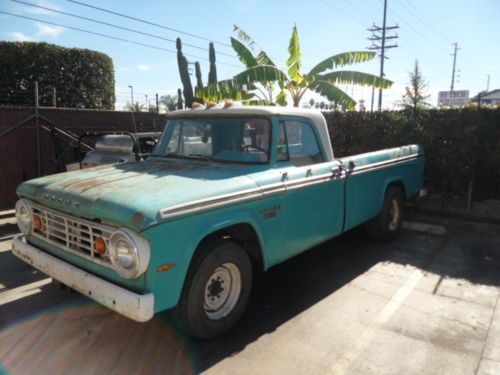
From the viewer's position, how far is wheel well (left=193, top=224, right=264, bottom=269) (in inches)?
133

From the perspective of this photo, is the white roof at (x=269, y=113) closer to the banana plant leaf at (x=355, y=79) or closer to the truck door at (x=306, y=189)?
the truck door at (x=306, y=189)

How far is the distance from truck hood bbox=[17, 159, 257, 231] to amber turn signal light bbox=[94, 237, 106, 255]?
17 cm

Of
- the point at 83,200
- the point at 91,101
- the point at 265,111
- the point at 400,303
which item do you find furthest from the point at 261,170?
the point at 91,101

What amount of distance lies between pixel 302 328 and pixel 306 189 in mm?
1360

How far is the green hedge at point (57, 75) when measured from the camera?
1329 centimetres

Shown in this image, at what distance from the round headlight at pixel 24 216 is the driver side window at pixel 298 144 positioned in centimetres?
244

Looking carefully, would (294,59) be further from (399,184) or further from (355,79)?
(399,184)

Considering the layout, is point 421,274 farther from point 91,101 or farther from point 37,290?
point 91,101

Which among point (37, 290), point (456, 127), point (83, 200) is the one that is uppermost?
point (456, 127)

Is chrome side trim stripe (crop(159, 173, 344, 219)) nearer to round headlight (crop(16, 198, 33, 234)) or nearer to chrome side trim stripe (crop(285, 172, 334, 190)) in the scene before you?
chrome side trim stripe (crop(285, 172, 334, 190))

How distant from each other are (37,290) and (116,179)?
1.86 metres

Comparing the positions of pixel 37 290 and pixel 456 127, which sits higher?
pixel 456 127

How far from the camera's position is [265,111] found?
414 centimetres

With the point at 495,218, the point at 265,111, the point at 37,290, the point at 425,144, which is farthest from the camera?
the point at 425,144
